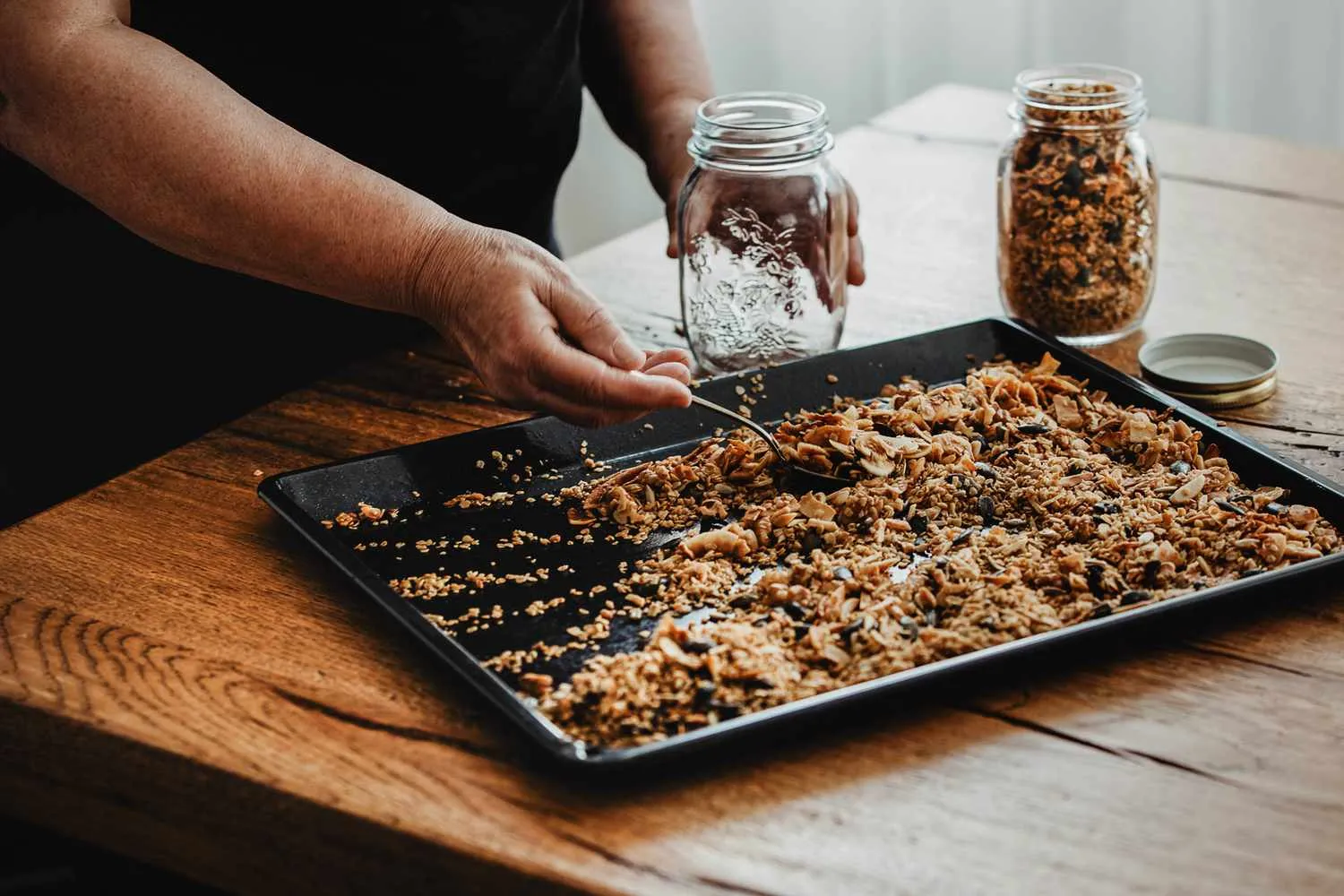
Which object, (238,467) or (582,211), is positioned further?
(582,211)

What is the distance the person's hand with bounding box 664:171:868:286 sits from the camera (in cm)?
143

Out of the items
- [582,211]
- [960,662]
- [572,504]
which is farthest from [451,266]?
[582,211]

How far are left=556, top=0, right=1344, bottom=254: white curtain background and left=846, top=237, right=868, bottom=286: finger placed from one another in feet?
4.67

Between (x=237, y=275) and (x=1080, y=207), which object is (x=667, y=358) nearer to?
(x=1080, y=207)

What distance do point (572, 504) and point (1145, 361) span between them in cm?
57

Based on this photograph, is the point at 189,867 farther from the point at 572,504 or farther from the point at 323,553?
the point at 572,504

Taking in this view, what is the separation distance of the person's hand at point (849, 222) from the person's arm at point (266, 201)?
0.31m

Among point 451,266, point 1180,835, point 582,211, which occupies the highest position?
point 451,266

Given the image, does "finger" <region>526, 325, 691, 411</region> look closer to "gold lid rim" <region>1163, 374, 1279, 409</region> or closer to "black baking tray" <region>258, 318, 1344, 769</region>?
"black baking tray" <region>258, 318, 1344, 769</region>

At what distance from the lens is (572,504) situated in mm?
1155

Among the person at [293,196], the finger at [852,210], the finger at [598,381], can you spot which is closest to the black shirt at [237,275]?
the person at [293,196]

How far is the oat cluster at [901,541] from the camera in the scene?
90cm

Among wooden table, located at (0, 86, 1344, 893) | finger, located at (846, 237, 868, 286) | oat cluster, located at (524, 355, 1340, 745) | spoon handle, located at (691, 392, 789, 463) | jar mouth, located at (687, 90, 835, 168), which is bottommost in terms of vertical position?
wooden table, located at (0, 86, 1344, 893)

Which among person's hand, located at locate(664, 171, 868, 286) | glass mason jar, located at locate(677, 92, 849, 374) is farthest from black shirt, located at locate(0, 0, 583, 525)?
glass mason jar, located at locate(677, 92, 849, 374)
